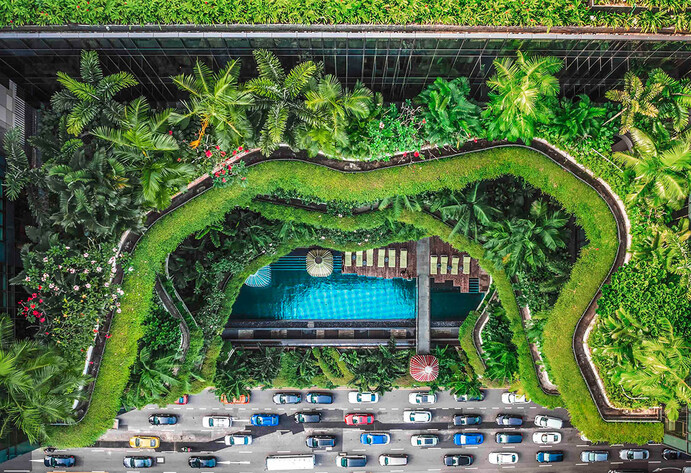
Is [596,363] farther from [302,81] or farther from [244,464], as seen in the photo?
[244,464]

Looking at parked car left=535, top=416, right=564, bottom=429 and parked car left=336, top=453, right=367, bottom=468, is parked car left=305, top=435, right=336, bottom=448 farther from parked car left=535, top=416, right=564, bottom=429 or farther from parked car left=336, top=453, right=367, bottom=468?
parked car left=535, top=416, right=564, bottom=429

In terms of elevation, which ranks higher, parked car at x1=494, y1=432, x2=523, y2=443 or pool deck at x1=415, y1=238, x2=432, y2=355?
pool deck at x1=415, y1=238, x2=432, y2=355

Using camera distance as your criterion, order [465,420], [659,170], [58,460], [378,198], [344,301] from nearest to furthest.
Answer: [659,170], [378,198], [344,301], [58,460], [465,420]

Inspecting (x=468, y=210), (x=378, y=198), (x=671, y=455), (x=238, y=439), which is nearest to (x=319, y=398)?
(x=238, y=439)

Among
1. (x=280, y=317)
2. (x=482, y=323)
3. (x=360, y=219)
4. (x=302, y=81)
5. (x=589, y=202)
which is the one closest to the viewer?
(x=302, y=81)

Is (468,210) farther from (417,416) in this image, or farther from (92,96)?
(92,96)

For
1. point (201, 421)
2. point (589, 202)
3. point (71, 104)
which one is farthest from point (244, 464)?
point (589, 202)

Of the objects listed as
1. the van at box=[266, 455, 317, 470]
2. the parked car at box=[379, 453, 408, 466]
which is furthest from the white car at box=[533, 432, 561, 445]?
the van at box=[266, 455, 317, 470]
